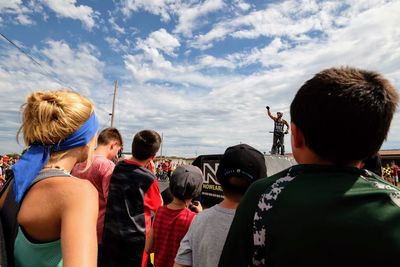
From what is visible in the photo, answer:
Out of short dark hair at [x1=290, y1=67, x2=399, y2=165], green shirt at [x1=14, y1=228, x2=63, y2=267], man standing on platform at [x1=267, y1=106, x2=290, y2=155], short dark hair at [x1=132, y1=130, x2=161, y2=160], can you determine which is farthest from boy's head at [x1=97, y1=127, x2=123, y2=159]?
man standing on platform at [x1=267, y1=106, x2=290, y2=155]

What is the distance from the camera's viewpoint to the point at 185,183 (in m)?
2.62

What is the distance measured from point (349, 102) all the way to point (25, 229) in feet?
4.22

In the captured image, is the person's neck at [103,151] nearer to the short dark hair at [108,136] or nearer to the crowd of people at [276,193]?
the short dark hair at [108,136]

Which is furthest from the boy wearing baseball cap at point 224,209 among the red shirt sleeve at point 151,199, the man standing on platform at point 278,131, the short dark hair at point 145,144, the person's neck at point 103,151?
the man standing on platform at point 278,131

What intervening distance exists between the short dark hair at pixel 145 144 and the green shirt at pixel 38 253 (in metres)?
1.90

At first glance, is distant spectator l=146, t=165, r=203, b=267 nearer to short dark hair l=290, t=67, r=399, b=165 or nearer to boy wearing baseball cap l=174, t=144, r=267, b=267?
boy wearing baseball cap l=174, t=144, r=267, b=267

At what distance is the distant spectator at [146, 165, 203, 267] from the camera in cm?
255

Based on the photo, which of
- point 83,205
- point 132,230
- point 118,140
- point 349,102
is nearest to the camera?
point 349,102

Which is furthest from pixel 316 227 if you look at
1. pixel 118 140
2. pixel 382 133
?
pixel 118 140

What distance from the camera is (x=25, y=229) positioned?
1.28 metres

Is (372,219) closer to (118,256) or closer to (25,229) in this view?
(25,229)

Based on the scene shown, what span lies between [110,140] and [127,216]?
1.02 meters

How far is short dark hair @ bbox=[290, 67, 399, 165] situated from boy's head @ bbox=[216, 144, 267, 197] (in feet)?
2.44

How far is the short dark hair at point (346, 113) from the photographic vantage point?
974 millimetres
